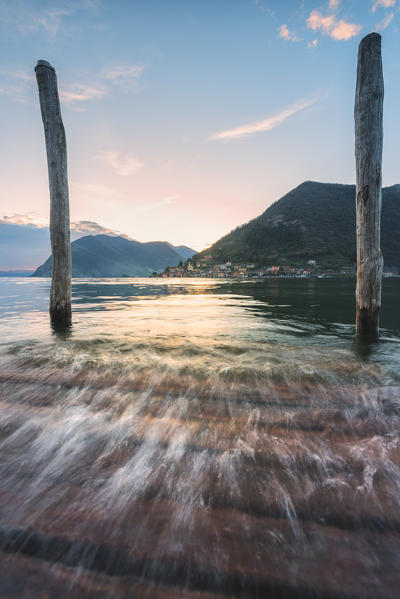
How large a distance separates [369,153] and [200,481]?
774 centimetres

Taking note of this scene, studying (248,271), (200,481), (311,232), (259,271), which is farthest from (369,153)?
(311,232)

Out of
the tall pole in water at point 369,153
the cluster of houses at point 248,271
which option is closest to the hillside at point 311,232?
the cluster of houses at point 248,271

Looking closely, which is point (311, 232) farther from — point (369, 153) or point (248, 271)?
point (369, 153)

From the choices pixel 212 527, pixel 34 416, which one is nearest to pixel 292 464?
pixel 212 527

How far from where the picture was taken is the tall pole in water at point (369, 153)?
6.27 metres

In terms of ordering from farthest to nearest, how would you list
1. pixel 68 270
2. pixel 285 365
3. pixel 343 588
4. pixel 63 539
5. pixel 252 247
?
pixel 252 247 → pixel 68 270 → pixel 285 365 → pixel 63 539 → pixel 343 588

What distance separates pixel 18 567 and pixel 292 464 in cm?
222

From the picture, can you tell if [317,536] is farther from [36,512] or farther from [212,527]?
[36,512]

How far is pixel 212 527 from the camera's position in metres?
1.86

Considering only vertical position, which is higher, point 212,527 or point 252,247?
point 252,247

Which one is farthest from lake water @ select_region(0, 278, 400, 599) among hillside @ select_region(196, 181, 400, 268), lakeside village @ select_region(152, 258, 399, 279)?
hillside @ select_region(196, 181, 400, 268)

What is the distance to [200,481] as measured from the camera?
232cm

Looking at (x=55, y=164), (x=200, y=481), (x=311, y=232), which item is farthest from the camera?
(x=311, y=232)

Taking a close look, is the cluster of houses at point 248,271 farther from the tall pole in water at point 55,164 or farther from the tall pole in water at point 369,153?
the tall pole in water at point 55,164
